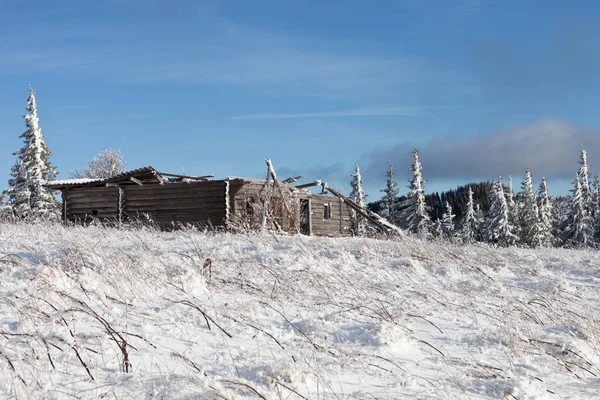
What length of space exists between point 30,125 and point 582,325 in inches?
1602

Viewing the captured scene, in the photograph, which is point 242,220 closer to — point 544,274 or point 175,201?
point 175,201

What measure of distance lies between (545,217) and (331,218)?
108ft

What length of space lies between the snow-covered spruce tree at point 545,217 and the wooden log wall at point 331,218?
24.2 m

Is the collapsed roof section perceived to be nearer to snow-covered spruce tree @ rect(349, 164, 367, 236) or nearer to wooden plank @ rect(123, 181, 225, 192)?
wooden plank @ rect(123, 181, 225, 192)

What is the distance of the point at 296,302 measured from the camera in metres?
6.49

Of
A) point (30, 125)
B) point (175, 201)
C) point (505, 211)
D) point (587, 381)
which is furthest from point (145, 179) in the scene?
point (505, 211)

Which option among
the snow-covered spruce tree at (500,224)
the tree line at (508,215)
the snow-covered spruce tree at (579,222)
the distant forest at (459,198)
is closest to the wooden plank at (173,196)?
the tree line at (508,215)

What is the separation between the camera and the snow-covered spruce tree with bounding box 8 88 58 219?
38.3 m

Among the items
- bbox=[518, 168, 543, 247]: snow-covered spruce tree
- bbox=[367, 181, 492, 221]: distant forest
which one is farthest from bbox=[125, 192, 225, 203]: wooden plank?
bbox=[367, 181, 492, 221]: distant forest

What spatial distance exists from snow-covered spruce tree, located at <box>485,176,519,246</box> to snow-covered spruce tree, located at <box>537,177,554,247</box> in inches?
112

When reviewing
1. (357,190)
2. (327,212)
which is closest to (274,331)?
(327,212)

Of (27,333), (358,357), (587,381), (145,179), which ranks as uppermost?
(145,179)

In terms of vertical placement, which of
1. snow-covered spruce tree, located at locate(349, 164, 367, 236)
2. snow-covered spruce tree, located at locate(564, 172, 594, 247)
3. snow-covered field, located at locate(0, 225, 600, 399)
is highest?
snow-covered spruce tree, located at locate(349, 164, 367, 236)

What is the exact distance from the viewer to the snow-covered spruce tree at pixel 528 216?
5334cm
